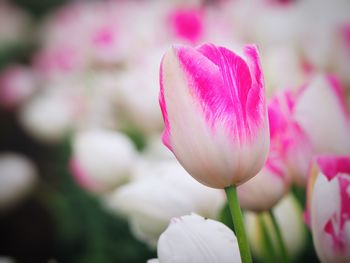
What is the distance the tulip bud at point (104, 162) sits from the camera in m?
0.58

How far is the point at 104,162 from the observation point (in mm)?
588

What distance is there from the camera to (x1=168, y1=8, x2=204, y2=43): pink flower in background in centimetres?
71

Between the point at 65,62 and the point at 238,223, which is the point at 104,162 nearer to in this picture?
the point at 238,223

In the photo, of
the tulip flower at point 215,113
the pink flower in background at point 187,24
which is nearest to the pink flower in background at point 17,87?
the pink flower in background at point 187,24

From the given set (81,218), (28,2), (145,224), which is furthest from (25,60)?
(145,224)

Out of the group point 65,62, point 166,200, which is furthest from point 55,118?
point 166,200

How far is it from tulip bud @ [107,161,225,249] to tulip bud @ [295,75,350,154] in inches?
3.5

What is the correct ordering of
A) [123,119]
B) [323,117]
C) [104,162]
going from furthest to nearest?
[123,119] < [104,162] < [323,117]

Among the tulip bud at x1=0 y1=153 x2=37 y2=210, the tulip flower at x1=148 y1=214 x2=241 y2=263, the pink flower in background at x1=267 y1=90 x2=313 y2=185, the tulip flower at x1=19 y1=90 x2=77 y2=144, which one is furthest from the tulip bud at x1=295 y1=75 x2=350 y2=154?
the tulip bud at x1=0 y1=153 x2=37 y2=210

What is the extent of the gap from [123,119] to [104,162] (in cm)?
28

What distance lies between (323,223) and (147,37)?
0.59 meters

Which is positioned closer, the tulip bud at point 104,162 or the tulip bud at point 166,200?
the tulip bud at point 166,200

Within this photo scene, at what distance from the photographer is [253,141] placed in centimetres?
31

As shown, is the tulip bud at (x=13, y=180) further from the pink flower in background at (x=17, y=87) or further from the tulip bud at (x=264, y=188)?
the tulip bud at (x=264, y=188)
